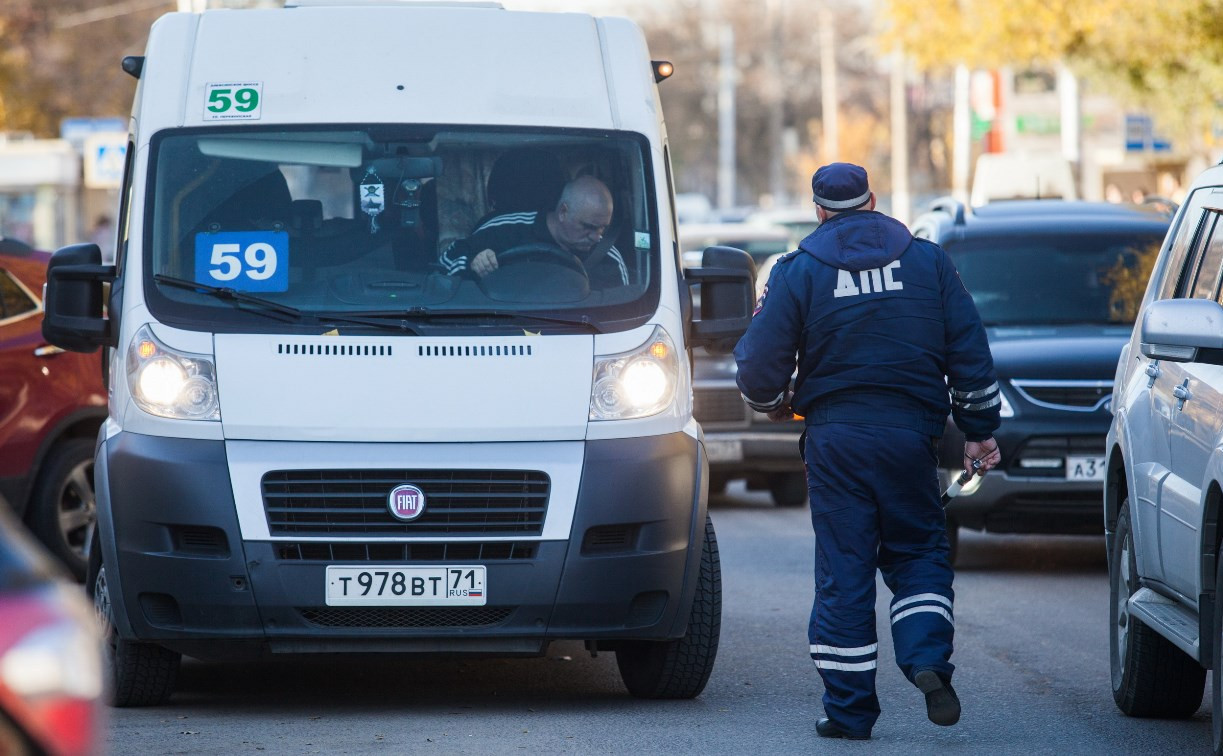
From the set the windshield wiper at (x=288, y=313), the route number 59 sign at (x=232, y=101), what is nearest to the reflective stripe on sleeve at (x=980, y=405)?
the windshield wiper at (x=288, y=313)

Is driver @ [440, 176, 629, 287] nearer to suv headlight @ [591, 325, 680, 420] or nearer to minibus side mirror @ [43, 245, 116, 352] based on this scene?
suv headlight @ [591, 325, 680, 420]

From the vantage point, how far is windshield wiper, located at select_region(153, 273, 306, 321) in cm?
698

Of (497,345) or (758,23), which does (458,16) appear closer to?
(497,345)

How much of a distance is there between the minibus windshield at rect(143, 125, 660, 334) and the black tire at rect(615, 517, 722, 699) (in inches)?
37.7

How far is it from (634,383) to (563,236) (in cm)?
66

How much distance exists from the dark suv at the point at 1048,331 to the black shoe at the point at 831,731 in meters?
3.82

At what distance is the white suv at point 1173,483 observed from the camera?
19.3 feet

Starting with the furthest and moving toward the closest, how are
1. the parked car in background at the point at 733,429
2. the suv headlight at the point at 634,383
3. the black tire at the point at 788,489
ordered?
the black tire at the point at 788,489
the parked car in background at the point at 733,429
the suv headlight at the point at 634,383

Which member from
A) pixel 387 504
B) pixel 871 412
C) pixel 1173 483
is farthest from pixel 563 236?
pixel 1173 483

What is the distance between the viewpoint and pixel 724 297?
24.7 ft

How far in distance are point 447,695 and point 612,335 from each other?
154cm

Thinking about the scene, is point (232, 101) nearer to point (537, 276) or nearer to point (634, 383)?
point (537, 276)

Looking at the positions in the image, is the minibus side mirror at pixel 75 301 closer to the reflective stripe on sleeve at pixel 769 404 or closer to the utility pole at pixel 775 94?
the reflective stripe on sleeve at pixel 769 404

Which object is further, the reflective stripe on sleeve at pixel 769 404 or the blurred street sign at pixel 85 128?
the blurred street sign at pixel 85 128
